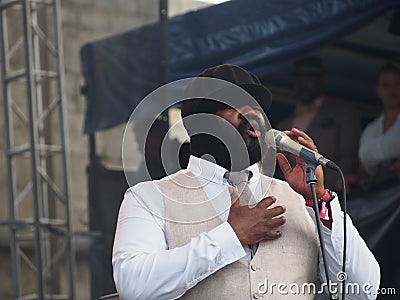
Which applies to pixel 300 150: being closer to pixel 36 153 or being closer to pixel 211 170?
pixel 211 170

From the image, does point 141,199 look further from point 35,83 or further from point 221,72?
point 35,83

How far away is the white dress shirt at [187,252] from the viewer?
1.98 metres

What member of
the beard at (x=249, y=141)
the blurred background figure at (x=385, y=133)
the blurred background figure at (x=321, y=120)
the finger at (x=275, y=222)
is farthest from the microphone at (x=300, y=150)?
the blurred background figure at (x=321, y=120)

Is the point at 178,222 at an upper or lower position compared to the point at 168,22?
lower

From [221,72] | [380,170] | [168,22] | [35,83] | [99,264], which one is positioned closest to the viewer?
[221,72]

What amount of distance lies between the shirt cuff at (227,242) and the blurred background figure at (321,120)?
2.17 meters

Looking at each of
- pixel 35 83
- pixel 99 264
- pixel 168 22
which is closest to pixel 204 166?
pixel 168 22

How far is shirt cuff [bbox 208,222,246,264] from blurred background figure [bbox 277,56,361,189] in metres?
2.17

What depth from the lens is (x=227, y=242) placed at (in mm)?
1984

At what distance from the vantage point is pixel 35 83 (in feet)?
17.2

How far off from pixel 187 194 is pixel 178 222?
9 cm

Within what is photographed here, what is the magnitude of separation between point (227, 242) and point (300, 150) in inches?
10.8

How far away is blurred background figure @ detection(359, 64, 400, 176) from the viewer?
13.0 ft

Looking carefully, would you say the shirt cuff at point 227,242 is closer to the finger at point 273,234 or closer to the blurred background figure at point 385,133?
the finger at point 273,234
